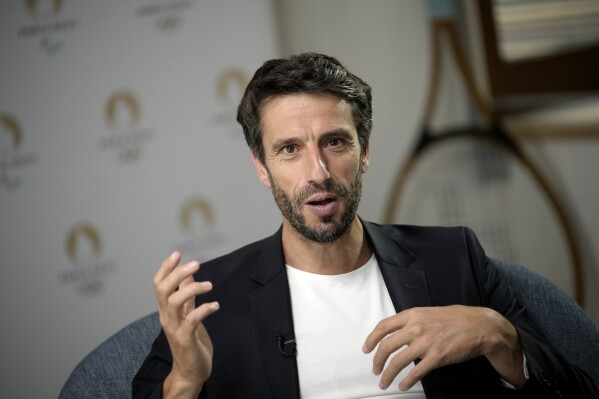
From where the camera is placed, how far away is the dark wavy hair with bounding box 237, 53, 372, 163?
167 cm

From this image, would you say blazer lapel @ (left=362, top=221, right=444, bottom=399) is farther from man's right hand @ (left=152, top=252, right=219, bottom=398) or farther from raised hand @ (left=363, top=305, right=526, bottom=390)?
man's right hand @ (left=152, top=252, right=219, bottom=398)

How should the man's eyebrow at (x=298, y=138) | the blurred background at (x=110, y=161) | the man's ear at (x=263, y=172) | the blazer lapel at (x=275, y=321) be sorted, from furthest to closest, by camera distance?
the blurred background at (x=110, y=161) → the man's ear at (x=263, y=172) → the man's eyebrow at (x=298, y=138) → the blazer lapel at (x=275, y=321)

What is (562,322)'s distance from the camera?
5.32 feet

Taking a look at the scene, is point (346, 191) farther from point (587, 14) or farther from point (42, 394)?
point (587, 14)

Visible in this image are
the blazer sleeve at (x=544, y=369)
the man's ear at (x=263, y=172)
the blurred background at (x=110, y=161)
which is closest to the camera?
the blazer sleeve at (x=544, y=369)

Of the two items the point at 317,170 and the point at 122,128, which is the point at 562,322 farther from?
the point at 122,128

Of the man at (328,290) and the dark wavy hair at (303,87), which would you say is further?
the dark wavy hair at (303,87)

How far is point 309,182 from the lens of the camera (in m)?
1.59

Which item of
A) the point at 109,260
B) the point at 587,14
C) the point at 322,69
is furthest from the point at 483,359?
the point at 587,14

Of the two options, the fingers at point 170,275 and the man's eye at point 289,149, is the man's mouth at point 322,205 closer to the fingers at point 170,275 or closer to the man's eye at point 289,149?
the man's eye at point 289,149

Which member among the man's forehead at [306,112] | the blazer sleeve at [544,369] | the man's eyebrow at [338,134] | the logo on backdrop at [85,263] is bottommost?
the blazer sleeve at [544,369]

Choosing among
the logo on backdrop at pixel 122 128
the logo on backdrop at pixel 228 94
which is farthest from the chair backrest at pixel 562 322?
the logo on backdrop at pixel 122 128

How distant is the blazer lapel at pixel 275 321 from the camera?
5.02 ft

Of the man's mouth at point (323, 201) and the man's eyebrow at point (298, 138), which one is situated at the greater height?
the man's eyebrow at point (298, 138)
